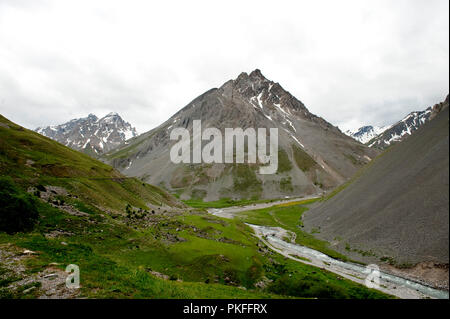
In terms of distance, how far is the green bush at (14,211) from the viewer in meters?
29.2

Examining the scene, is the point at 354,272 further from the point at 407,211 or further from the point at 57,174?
the point at 57,174

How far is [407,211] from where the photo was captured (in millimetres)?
46969

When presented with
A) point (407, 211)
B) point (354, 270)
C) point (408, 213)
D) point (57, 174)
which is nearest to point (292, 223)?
point (354, 270)

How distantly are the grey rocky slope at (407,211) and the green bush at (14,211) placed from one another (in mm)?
59037

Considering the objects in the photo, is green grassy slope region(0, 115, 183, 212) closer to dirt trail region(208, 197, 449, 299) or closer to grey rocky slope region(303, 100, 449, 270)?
dirt trail region(208, 197, 449, 299)

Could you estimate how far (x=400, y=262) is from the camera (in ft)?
142

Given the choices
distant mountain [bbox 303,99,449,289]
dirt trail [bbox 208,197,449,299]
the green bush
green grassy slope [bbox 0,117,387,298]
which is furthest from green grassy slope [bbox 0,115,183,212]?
distant mountain [bbox 303,99,449,289]

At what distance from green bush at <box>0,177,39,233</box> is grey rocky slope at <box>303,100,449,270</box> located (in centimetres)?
5904

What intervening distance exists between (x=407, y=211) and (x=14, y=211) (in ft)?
213

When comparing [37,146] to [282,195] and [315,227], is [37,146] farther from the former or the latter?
[282,195]

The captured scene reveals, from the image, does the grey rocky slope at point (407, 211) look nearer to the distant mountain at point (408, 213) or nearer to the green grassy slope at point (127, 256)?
the distant mountain at point (408, 213)

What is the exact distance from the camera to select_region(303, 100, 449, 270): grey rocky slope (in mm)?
41406
